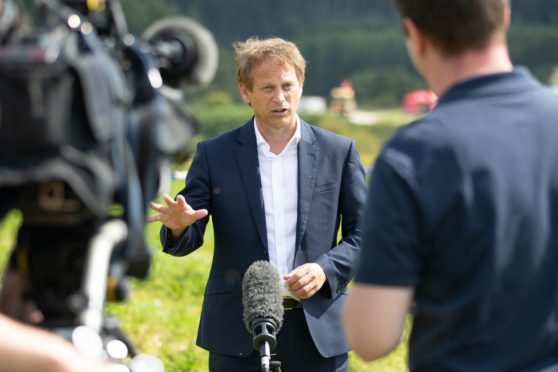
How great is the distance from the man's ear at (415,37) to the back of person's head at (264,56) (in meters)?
2.12

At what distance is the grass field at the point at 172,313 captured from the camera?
6914mm

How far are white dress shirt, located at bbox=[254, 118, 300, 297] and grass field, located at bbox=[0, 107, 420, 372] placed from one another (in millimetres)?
1508

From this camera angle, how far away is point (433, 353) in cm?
261

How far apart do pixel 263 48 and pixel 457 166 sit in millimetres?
2387

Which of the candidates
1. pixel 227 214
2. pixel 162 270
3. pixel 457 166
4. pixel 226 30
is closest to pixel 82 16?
pixel 457 166

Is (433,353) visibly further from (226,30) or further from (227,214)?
(226,30)

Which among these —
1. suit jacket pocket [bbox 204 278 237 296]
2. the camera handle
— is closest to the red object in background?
suit jacket pocket [bbox 204 278 237 296]

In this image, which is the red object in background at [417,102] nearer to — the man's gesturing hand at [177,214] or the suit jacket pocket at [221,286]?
the suit jacket pocket at [221,286]

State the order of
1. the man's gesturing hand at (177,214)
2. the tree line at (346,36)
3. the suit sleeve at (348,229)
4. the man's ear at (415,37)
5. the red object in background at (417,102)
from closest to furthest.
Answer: the man's ear at (415,37) → the man's gesturing hand at (177,214) → the suit sleeve at (348,229) → the red object in background at (417,102) → the tree line at (346,36)

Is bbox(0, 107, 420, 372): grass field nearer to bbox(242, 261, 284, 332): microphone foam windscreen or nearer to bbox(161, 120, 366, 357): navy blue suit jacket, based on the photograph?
bbox(161, 120, 366, 357): navy blue suit jacket

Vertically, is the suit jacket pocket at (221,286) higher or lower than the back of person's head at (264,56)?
lower

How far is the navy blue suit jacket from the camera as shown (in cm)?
467

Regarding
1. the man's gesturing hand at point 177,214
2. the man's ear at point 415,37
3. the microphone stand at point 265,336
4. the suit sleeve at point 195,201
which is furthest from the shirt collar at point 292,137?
the man's ear at point 415,37

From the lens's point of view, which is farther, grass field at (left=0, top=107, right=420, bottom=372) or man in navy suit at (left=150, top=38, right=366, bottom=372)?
grass field at (left=0, top=107, right=420, bottom=372)
